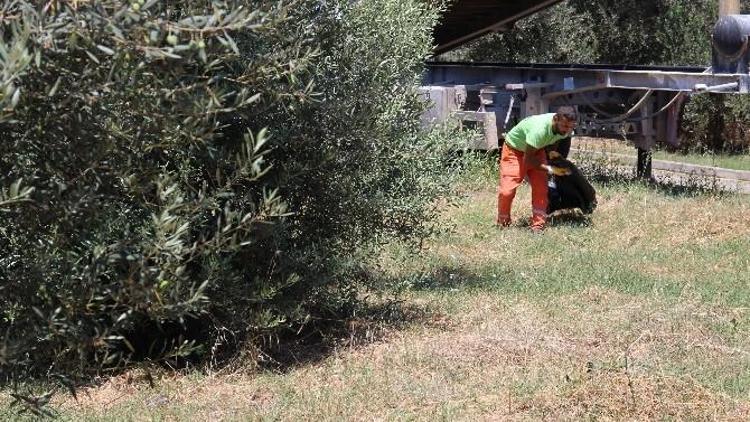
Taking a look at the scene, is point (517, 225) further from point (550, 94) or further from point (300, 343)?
point (300, 343)

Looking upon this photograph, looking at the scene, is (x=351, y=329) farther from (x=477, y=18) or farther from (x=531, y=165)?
(x=477, y=18)

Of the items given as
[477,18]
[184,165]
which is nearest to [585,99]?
[477,18]

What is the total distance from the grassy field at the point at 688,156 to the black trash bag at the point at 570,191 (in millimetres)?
6851

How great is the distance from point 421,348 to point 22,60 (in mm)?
5064

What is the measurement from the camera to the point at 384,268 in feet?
32.4

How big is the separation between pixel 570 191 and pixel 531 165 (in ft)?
2.14

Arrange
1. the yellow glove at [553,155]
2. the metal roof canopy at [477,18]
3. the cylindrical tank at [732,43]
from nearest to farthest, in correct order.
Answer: the cylindrical tank at [732,43], the yellow glove at [553,155], the metal roof canopy at [477,18]

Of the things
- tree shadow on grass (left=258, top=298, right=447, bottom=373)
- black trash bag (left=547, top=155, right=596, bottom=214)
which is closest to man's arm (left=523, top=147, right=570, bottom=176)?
black trash bag (left=547, top=155, right=596, bottom=214)

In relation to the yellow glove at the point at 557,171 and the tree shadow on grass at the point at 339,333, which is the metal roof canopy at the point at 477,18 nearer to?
the yellow glove at the point at 557,171

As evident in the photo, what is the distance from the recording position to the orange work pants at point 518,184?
41.2 feet

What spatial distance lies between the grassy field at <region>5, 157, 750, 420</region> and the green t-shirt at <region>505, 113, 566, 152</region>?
4.72ft

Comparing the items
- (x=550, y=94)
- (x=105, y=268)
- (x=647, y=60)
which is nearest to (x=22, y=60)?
(x=105, y=268)

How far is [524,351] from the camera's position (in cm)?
727

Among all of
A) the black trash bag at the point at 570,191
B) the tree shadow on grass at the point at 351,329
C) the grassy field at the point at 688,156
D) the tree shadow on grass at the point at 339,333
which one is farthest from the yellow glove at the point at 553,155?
the grassy field at the point at 688,156
